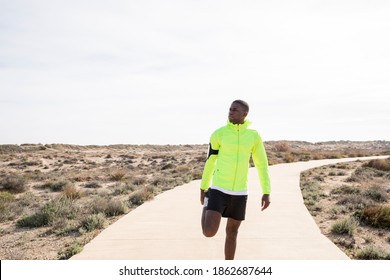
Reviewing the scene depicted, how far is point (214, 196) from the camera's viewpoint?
456cm

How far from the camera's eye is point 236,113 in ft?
14.9

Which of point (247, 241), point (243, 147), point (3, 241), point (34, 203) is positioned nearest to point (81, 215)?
point (3, 241)

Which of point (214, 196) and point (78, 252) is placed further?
point (78, 252)

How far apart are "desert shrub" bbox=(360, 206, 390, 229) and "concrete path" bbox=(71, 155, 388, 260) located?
4.76 feet

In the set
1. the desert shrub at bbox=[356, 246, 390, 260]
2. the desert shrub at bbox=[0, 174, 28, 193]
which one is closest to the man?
the desert shrub at bbox=[356, 246, 390, 260]

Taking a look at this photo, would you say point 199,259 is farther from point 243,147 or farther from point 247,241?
point 243,147

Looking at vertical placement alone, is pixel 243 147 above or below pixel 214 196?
above

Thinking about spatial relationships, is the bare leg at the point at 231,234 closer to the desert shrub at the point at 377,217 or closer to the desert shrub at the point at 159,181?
the desert shrub at the point at 377,217

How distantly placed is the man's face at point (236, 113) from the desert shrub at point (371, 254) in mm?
3558

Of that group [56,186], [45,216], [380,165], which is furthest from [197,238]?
[380,165]

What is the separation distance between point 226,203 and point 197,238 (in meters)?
2.61

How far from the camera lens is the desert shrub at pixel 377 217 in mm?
9029

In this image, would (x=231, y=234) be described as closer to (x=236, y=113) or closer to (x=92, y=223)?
(x=236, y=113)

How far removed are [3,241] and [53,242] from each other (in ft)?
4.40
